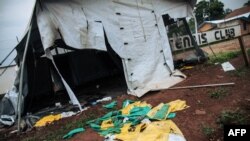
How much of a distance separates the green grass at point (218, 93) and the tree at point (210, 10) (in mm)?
40167

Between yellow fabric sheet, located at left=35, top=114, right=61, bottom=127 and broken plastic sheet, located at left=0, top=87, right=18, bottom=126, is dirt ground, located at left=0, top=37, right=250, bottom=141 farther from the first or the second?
broken plastic sheet, located at left=0, top=87, right=18, bottom=126

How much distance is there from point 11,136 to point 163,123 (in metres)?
4.25

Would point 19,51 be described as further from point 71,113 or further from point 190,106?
point 190,106

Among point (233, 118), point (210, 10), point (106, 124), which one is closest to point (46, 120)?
point (106, 124)

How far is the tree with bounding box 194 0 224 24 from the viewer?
4391cm

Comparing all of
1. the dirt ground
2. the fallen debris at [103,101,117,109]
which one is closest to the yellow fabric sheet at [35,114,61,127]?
the dirt ground

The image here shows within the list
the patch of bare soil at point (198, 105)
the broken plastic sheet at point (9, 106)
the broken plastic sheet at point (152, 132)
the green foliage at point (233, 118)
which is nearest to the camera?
the broken plastic sheet at point (152, 132)

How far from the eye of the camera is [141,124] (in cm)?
494

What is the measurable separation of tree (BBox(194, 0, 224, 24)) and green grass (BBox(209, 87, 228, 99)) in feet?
132

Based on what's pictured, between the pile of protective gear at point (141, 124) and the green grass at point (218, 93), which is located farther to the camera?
the green grass at point (218, 93)

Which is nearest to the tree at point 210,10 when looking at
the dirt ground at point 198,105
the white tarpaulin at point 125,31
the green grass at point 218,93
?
the white tarpaulin at point 125,31

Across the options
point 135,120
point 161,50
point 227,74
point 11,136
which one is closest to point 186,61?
point 161,50

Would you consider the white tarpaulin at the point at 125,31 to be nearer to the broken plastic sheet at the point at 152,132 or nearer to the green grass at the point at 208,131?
the broken plastic sheet at the point at 152,132

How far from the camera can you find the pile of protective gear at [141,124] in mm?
4270
